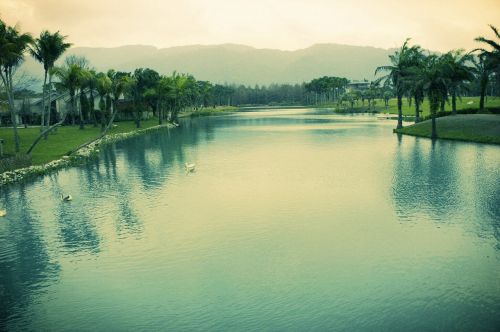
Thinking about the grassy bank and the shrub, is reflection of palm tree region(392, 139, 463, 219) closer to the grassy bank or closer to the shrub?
the grassy bank

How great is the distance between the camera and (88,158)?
4747 centimetres

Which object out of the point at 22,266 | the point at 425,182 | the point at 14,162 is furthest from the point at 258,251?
the point at 14,162

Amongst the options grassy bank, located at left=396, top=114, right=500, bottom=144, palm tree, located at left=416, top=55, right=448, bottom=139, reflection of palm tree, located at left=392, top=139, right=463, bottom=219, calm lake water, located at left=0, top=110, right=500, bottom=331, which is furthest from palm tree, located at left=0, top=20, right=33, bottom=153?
grassy bank, located at left=396, top=114, right=500, bottom=144

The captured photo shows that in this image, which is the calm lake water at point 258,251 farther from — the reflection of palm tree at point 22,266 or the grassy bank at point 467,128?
the grassy bank at point 467,128

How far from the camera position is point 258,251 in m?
17.4

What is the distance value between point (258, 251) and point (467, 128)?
45821mm

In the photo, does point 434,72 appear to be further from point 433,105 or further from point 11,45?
point 11,45

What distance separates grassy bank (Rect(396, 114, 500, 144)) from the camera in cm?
4971

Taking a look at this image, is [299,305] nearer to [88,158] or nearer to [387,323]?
[387,323]

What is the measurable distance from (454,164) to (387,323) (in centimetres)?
2805

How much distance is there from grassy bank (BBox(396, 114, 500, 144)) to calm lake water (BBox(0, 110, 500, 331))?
679 inches

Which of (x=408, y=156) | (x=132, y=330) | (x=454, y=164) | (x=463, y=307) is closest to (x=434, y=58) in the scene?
(x=408, y=156)

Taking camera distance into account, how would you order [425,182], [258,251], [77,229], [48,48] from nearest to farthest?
[258,251]
[77,229]
[425,182]
[48,48]

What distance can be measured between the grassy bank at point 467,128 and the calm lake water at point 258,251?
17.2m
